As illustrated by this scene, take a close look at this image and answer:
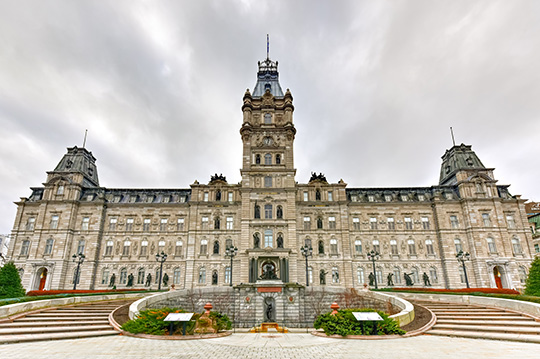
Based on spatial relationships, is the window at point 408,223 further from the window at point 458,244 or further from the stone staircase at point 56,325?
→ the stone staircase at point 56,325

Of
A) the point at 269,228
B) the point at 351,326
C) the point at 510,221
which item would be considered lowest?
the point at 351,326

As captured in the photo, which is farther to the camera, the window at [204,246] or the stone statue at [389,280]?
the window at [204,246]

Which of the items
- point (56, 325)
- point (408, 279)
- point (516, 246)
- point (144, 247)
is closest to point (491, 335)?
point (56, 325)

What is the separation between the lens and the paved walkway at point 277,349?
10.2 metres

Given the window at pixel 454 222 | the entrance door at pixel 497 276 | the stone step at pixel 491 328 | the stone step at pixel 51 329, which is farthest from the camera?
the window at pixel 454 222

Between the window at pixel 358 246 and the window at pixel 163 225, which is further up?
the window at pixel 163 225

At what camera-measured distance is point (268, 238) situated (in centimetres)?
4125

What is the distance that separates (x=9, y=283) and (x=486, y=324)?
114 feet

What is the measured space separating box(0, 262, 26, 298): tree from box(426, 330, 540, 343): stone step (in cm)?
3070

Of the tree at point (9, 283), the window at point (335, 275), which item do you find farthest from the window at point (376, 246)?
the tree at point (9, 283)

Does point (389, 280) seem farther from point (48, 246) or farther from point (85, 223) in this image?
point (48, 246)

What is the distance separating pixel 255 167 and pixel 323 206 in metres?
12.0

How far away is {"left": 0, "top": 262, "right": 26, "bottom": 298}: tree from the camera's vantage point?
79.7 feet

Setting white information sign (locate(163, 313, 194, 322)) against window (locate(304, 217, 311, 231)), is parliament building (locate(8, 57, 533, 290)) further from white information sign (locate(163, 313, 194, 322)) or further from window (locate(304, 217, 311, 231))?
white information sign (locate(163, 313, 194, 322))
